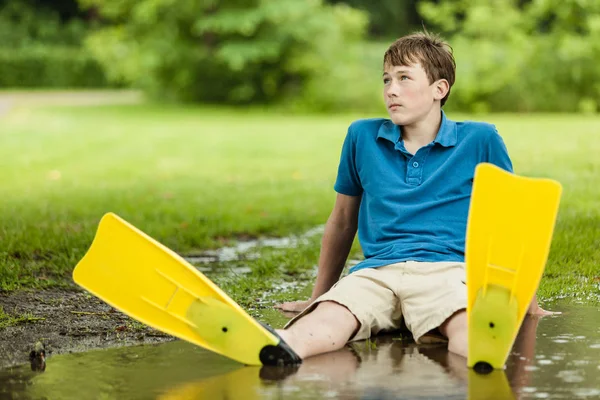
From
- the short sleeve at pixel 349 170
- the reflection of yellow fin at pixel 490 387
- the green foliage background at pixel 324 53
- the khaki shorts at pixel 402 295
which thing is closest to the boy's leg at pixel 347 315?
the khaki shorts at pixel 402 295

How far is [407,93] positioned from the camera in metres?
3.53

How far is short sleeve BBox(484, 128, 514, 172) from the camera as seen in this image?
3.51m

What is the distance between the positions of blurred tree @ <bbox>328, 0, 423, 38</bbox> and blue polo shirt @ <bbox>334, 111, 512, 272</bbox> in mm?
28922

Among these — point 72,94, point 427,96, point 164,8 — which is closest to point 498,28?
point 164,8

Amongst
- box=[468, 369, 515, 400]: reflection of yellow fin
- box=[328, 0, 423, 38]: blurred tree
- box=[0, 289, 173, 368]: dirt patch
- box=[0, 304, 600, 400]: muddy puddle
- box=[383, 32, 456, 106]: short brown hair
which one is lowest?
box=[328, 0, 423, 38]: blurred tree

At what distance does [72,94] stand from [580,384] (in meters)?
24.6

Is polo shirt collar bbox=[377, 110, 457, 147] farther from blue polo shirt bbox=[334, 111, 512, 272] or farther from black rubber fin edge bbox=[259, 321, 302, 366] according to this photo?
black rubber fin edge bbox=[259, 321, 302, 366]

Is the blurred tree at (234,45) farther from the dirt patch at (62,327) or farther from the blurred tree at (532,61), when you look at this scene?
the dirt patch at (62,327)

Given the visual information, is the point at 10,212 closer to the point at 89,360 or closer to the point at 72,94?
the point at 89,360

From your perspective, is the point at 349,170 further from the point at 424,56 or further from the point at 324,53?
the point at 324,53

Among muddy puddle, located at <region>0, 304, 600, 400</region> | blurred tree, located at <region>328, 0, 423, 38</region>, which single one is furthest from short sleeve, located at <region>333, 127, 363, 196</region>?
blurred tree, located at <region>328, 0, 423, 38</region>

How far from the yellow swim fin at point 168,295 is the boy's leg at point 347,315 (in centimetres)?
14

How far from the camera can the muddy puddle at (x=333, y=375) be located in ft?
8.87

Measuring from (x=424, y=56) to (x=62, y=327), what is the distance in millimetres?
1618
